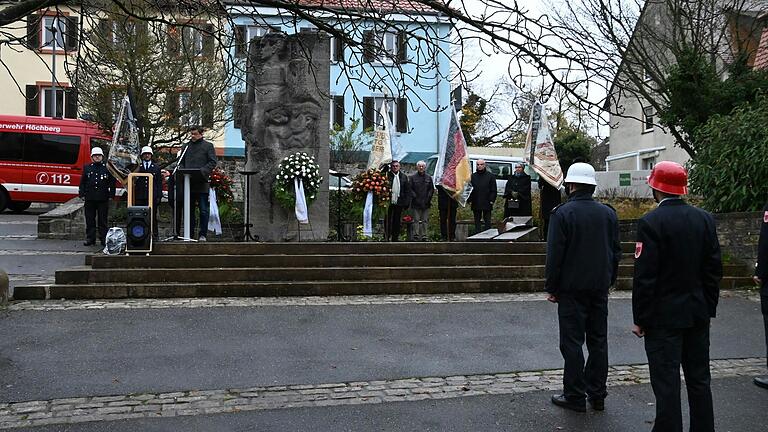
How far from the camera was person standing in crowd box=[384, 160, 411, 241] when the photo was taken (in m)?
15.1

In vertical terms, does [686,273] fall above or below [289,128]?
below

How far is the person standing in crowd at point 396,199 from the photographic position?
15.1 m

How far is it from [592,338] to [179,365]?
144 inches

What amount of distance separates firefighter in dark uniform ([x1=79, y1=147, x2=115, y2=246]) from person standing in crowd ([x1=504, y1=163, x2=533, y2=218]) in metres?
8.98

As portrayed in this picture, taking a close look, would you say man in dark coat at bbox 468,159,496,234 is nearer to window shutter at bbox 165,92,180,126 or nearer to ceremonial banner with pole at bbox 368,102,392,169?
ceremonial banner with pole at bbox 368,102,392,169

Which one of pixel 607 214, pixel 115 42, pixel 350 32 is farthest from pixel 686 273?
pixel 115 42

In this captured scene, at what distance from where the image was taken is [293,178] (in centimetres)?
1409

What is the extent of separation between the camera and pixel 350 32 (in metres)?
5.40

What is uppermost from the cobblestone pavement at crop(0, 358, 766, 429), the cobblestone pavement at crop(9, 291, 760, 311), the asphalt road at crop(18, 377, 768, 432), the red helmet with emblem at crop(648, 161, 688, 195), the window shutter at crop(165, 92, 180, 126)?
the window shutter at crop(165, 92, 180, 126)

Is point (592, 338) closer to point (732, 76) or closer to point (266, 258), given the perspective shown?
point (266, 258)

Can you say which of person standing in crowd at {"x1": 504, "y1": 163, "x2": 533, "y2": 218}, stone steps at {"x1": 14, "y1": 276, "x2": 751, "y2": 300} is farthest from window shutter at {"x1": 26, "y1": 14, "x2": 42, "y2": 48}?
person standing in crowd at {"x1": 504, "y1": 163, "x2": 533, "y2": 218}

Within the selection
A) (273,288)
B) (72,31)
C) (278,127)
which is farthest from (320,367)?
(278,127)

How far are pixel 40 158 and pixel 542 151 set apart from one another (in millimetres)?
15218

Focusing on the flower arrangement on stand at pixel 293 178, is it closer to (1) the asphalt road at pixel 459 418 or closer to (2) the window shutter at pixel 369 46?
(2) the window shutter at pixel 369 46
